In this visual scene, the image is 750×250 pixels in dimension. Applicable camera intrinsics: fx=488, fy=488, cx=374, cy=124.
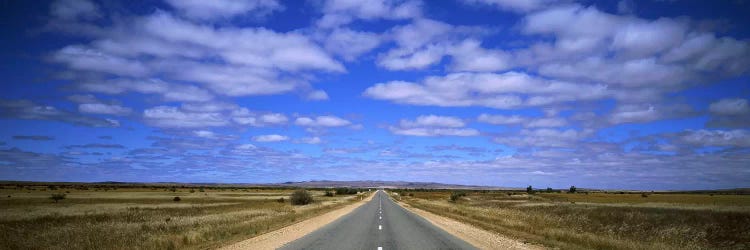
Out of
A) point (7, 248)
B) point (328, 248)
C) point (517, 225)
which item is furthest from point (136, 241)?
point (517, 225)

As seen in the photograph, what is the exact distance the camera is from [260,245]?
16109 millimetres

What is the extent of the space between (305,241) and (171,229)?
33.9 ft

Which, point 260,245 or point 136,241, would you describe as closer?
point 260,245

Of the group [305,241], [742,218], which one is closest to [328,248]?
[305,241]

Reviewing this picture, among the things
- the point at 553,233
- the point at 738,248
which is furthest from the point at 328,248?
the point at 738,248

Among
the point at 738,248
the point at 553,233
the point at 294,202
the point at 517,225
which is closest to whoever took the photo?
the point at 553,233

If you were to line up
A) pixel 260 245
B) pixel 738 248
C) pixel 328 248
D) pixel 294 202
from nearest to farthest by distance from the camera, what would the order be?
pixel 328 248, pixel 260 245, pixel 738 248, pixel 294 202

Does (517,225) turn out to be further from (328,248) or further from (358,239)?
(328,248)

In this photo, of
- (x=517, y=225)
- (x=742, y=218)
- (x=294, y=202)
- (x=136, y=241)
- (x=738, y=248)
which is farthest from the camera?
(x=294, y=202)

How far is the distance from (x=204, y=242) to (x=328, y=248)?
226 inches

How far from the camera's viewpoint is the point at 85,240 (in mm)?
18016

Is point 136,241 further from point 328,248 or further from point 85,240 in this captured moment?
point 328,248

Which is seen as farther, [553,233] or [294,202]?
[294,202]

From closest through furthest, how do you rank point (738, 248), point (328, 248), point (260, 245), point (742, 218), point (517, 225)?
point (328, 248)
point (260, 245)
point (738, 248)
point (517, 225)
point (742, 218)
